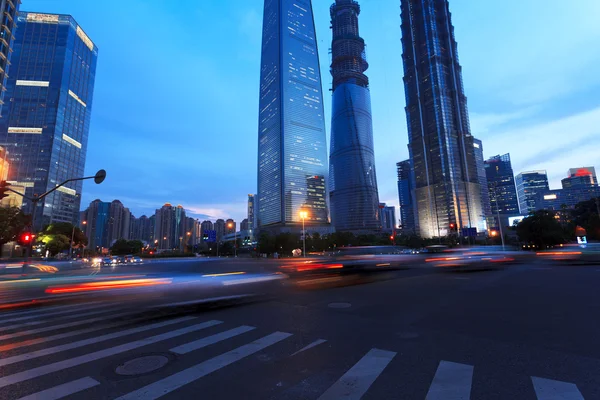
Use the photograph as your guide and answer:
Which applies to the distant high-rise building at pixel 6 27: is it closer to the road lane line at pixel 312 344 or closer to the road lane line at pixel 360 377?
the road lane line at pixel 312 344

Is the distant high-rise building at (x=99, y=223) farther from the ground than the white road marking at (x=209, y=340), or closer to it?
farther from the ground

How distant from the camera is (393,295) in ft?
35.6

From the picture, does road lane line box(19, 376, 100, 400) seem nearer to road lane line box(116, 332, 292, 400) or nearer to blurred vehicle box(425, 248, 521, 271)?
road lane line box(116, 332, 292, 400)

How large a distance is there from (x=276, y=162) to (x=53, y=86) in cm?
11573

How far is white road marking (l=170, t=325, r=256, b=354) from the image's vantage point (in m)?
5.29

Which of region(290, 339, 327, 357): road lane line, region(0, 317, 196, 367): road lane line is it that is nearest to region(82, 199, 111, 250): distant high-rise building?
region(0, 317, 196, 367): road lane line

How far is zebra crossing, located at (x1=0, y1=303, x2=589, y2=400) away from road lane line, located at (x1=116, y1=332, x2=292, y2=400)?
13 millimetres

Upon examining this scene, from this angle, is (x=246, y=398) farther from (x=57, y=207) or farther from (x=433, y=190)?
(x=433, y=190)

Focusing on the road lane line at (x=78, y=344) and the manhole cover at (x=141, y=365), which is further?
the road lane line at (x=78, y=344)

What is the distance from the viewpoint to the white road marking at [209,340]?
5.29 metres

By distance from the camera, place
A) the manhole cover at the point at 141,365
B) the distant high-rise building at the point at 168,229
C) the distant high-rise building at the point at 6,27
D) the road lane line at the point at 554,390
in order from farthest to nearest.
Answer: the distant high-rise building at the point at 168,229 < the distant high-rise building at the point at 6,27 < the manhole cover at the point at 141,365 < the road lane line at the point at 554,390

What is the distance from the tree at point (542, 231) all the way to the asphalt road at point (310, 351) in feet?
210

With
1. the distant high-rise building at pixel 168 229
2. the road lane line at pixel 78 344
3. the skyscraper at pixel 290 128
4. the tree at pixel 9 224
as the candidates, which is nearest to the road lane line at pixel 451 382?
the road lane line at pixel 78 344

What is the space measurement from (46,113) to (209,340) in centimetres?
17344
